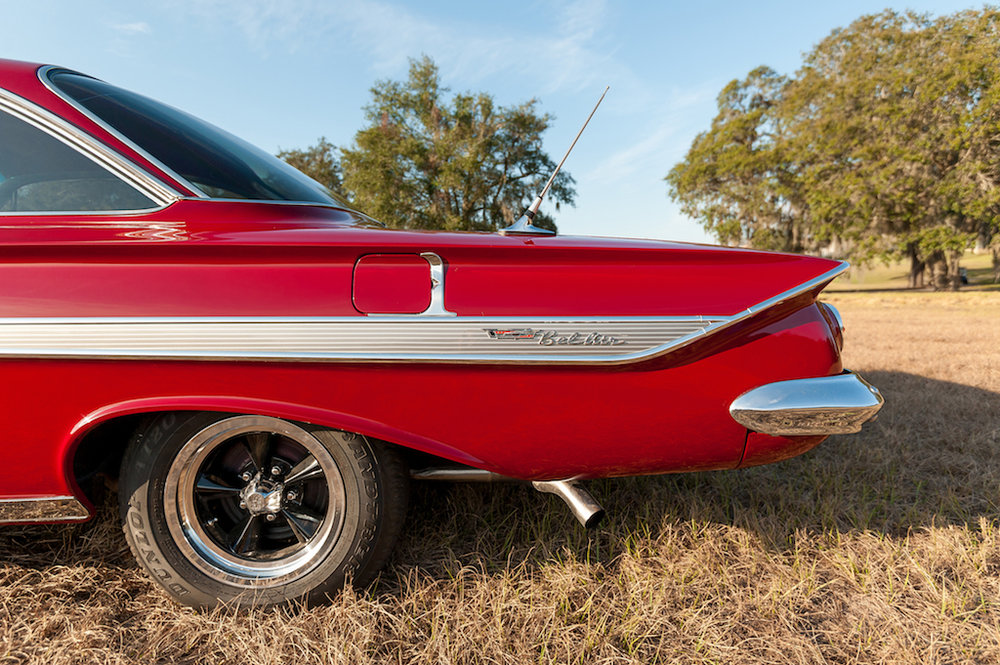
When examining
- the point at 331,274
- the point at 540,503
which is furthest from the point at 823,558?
the point at 331,274

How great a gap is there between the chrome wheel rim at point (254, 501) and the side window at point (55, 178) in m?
0.77

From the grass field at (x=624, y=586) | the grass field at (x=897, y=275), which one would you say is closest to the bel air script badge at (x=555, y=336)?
the grass field at (x=624, y=586)

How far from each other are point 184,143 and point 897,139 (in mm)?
28182

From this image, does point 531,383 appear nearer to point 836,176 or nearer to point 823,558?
point 823,558

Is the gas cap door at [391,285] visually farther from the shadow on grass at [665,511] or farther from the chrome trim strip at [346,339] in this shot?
the shadow on grass at [665,511]

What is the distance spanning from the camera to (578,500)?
4.81ft

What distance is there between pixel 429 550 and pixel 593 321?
3.59 ft

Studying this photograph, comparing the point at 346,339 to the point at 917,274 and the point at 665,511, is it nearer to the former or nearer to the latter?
the point at 665,511

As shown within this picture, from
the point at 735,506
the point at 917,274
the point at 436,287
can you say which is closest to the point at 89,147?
the point at 436,287

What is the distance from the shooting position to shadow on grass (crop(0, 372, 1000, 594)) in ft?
5.97

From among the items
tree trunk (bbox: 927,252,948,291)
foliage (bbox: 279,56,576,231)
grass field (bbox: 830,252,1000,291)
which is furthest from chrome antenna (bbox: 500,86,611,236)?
grass field (bbox: 830,252,1000,291)

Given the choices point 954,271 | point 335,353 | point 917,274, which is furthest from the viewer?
point 917,274

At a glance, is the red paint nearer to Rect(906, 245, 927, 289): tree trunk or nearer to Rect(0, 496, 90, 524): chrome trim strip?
Rect(0, 496, 90, 524): chrome trim strip

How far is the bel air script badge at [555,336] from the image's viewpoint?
4.41 feet
